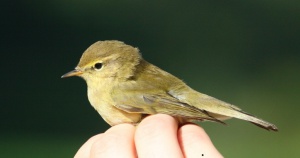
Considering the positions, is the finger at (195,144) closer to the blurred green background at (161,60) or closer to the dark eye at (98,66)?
the dark eye at (98,66)

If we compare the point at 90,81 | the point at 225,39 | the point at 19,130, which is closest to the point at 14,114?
the point at 19,130

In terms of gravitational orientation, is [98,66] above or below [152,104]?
above

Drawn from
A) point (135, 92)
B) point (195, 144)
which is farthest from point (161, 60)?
point (195, 144)

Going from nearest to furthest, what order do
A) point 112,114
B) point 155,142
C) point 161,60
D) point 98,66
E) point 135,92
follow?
point 155,142 < point 112,114 < point 135,92 < point 98,66 < point 161,60

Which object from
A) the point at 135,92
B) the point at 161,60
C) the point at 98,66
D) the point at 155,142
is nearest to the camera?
the point at 155,142

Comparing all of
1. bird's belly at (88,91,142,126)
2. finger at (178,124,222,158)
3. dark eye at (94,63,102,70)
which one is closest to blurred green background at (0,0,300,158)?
dark eye at (94,63,102,70)

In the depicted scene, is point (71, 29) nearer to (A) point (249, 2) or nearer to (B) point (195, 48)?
(B) point (195, 48)

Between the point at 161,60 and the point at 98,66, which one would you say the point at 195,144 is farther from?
the point at 161,60
